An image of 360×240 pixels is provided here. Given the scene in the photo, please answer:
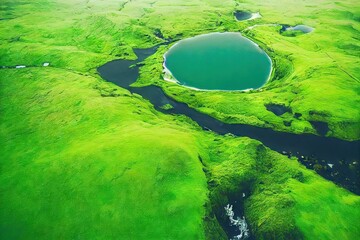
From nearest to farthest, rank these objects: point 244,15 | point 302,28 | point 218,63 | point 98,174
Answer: point 98,174
point 218,63
point 302,28
point 244,15

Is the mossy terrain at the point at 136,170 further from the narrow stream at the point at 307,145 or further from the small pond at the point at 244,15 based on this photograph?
the small pond at the point at 244,15

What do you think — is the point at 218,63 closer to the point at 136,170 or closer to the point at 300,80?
the point at 300,80

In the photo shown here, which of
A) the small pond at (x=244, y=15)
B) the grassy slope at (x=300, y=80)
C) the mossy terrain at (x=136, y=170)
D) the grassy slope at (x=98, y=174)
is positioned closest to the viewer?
the grassy slope at (x=98, y=174)

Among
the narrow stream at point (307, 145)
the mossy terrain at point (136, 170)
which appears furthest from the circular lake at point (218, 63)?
the narrow stream at point (307, 145)

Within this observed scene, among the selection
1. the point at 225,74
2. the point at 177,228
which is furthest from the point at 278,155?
the point at 225,74

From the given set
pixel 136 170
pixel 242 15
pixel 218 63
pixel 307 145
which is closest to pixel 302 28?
pixel 242 15
